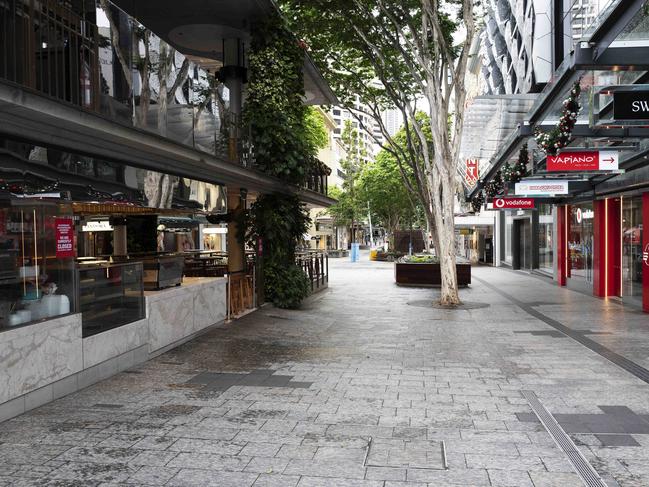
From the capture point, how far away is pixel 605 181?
641 inches

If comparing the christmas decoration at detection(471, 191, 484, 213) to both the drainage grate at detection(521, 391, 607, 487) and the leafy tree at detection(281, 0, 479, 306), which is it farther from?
the drainage grate at detection(521, 391, 607, 487)

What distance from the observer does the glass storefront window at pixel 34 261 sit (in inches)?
227

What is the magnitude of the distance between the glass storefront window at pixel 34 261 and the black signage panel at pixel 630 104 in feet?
22.8

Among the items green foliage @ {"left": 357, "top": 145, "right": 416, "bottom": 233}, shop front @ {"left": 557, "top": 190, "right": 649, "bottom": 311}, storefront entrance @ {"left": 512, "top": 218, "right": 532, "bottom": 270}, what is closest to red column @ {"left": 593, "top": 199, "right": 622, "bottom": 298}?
shop front @ {"left": 557, "top": 190, "right": 649, "bottom": 311}

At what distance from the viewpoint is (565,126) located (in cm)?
963

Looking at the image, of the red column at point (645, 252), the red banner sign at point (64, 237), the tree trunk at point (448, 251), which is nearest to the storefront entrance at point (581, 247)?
the red column at point (645, 252)

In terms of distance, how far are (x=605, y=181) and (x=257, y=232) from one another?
9.65 m

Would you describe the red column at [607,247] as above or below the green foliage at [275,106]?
below

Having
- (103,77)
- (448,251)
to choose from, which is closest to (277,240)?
(448,251)

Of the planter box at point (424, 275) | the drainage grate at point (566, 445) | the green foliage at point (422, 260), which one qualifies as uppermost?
the green foliage at point (422, 260)

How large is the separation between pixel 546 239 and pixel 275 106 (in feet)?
56.3

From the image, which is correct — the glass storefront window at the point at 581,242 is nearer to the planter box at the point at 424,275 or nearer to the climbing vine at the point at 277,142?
the planter box at the point at 424,275

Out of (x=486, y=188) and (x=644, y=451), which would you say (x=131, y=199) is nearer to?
(x=644, y=451)

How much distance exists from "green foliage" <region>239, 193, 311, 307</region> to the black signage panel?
7871 millimetres
